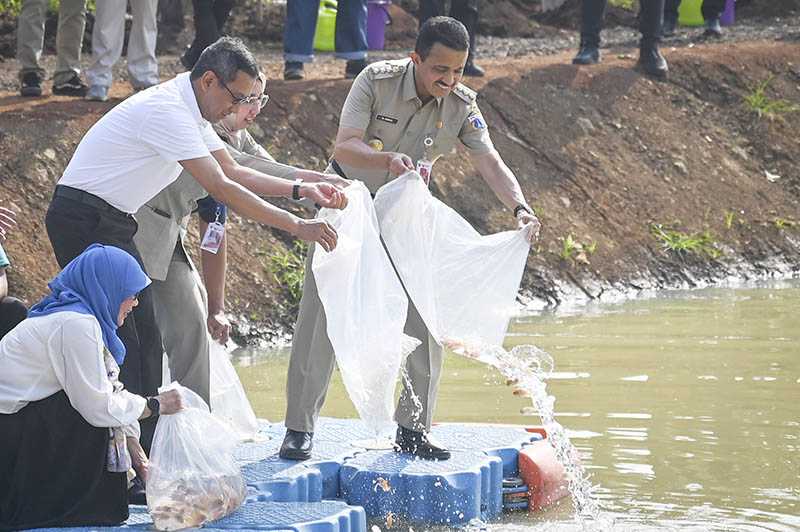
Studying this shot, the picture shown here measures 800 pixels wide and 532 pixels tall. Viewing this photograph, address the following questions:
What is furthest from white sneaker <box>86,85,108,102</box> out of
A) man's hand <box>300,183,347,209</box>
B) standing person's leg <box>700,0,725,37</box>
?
standing person's leg <box>700,0,725,37</box>

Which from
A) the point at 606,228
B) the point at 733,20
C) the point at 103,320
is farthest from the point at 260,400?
the point at 733,20

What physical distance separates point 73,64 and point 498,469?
6511mm

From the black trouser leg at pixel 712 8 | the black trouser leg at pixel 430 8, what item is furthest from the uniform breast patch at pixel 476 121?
the black trouser leg at pixel 712 8

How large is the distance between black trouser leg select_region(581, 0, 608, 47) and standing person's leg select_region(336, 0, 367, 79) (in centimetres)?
A: 261

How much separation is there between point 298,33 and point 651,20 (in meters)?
3.85

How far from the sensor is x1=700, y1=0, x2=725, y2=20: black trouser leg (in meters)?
17.4

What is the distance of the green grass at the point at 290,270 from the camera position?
10883 millimetres

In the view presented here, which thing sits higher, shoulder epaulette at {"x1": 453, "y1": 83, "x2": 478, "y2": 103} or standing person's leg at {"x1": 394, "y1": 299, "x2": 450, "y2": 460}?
shoulder epaulette at {"x1": 453, "y1": 83, "x2": 478, "y2": 103}

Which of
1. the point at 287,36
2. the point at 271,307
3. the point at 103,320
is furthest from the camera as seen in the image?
the point at 287,36

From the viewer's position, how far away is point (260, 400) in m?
8.53

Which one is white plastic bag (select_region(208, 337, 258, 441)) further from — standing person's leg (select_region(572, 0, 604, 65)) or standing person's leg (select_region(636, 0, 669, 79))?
standing person's leg (select_region(636, 0, 669, 79))

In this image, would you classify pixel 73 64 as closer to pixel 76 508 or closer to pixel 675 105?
pixel 675 105

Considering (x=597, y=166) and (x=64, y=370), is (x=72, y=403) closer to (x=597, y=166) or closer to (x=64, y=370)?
(x=64, y=370)

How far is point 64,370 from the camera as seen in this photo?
495cm
